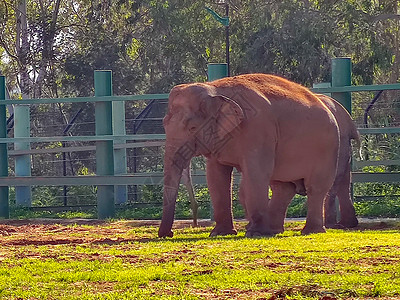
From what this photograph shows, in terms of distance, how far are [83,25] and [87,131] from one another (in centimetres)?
755

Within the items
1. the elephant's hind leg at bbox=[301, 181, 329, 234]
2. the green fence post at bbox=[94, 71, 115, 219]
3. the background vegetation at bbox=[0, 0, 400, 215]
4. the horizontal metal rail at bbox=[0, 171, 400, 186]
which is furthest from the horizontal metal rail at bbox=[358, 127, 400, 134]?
the background vegetation at bbox=[0, 0, 400, 215]

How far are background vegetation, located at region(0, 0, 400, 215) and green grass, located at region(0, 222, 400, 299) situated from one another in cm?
1277

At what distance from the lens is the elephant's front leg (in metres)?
10.9

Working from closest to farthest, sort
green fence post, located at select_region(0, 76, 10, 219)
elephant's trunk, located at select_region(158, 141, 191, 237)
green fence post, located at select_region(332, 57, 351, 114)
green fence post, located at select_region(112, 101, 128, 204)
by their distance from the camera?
elephant's trunk, located at select_region(158, 141, 191, 237) < green fence post, located at select_region(332, 57, 351, 114) < green fence post, located at select_region(0, 76, 10, 219) < green fence post, located at select_region(112, 101, 128, 204)

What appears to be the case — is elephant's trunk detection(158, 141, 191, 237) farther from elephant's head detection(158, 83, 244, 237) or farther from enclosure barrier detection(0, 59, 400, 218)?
enclosure barrier detection(0, 59, 400, 218)

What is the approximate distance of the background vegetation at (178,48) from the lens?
24828 millimetres

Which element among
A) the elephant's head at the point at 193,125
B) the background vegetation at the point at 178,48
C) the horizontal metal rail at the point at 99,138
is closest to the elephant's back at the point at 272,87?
the elephant's head at the point at 193,125

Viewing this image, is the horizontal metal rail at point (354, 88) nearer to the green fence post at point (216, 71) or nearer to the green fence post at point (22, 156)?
the green fence post at point (216, 71)

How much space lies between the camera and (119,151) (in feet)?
53.1

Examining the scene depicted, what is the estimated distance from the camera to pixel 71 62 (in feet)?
88.7

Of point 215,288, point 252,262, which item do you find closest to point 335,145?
point 252,262

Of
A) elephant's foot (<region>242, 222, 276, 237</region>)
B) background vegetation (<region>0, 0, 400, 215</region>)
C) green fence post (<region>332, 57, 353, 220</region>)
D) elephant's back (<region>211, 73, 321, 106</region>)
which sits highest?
background vegetation (<region>0, 0, 400, 215</region>)

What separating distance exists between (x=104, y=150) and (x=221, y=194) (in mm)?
4104

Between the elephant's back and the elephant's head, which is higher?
the elephant's back
